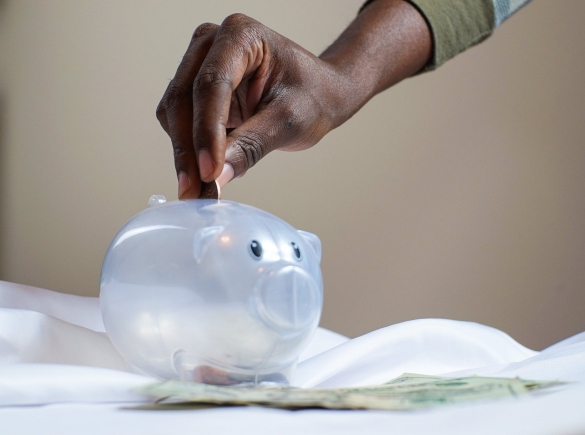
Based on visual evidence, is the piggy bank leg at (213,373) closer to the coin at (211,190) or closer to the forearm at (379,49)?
the coin at (211,190)

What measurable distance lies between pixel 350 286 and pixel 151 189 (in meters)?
0.47

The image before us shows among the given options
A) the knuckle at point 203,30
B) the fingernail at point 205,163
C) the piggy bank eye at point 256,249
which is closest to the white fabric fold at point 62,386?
the piggy bank eye at point 256,249

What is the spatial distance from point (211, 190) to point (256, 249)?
153mm

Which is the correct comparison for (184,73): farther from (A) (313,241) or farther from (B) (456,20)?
(B) (456,20)

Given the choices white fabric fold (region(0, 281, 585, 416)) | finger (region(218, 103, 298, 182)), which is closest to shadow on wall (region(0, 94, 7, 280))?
white fabric fold (region(0, 281, 585, 416))

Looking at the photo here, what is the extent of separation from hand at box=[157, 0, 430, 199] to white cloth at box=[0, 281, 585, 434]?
174 millimetres

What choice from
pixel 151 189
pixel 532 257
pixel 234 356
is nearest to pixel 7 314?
pixel 234 356

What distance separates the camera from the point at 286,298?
38 centimetres

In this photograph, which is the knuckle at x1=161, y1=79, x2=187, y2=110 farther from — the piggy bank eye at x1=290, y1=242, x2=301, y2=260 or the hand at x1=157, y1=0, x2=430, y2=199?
the piggy bank eye at x1=290, y1=242, x2=301, y2=260

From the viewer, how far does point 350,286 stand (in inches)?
52.2

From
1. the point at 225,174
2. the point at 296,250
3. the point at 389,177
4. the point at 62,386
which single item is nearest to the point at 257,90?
the point at 225,174

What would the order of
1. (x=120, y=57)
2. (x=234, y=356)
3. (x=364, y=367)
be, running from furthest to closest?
(x=120, y=57)
(x=364, y=367)
(x=234, y=356)

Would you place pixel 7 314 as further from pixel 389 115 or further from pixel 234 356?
pixel 389 115

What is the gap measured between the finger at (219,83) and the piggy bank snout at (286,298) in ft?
0.49
